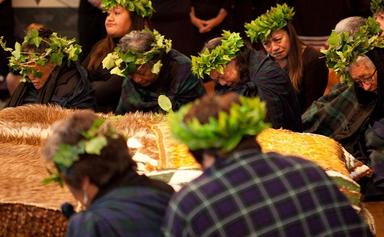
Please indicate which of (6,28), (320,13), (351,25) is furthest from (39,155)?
(320,13)

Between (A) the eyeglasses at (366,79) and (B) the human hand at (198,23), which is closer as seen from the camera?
(A) the eyeglasses at (366,79)

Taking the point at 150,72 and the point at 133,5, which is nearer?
the point at 150,72

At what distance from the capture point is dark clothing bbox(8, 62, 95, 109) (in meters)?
5.14

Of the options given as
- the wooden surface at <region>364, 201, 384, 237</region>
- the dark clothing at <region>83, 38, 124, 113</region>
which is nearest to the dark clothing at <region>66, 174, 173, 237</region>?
the wooden surface at <region>364, 201, 384, 237</region>

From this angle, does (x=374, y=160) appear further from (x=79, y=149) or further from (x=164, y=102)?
(x=79, y=149)

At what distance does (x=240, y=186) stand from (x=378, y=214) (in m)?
2.06

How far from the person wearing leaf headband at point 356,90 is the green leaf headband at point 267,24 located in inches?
23.7

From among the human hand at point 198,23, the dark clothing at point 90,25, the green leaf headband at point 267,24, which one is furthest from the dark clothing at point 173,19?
the green leaf headband at point 267,24

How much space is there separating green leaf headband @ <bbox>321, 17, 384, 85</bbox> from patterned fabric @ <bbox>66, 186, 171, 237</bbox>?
7.89ft

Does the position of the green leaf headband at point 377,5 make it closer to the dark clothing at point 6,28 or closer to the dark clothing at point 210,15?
the dark clothing at point 210,15

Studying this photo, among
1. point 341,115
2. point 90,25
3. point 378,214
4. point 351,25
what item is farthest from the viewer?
point 90,25

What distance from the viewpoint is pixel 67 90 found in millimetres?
5156

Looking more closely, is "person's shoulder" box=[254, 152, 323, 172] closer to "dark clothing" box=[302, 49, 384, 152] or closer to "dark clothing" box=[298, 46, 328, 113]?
"dark clothing" box=[302, 49, 384, 152]

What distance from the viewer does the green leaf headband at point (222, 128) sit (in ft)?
8.79
